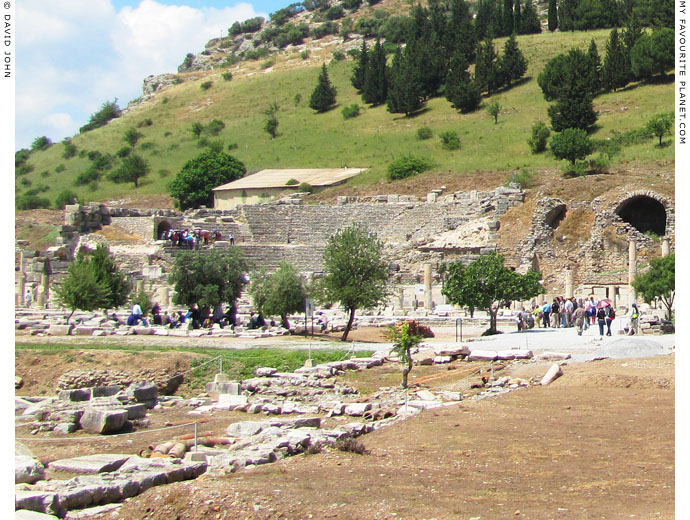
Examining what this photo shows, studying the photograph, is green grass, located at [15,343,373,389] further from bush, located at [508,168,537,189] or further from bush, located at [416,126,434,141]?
bush, located at [416,126,434,141]

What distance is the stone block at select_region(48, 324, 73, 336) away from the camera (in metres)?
30.7

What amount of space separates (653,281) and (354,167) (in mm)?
37356

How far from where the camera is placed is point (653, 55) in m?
66.3

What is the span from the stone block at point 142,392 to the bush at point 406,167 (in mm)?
39476

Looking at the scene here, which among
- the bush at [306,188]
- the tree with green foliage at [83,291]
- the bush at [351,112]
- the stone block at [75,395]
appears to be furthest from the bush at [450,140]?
the stone block at [75,395]

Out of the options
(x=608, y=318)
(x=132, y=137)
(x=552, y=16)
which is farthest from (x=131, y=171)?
(x=608, y=318)

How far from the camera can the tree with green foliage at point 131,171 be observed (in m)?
72.4

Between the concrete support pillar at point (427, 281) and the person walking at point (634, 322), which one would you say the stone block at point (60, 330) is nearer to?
the concrete support pillar at point (427, 281)

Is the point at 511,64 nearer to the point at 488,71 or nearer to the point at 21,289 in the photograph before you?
the point at 488,71

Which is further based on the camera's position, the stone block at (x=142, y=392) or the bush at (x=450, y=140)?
the bush at (x=450, y=140)

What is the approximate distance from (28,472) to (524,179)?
137 ft

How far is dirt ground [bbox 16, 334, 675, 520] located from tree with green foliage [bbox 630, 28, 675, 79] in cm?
A: 5143

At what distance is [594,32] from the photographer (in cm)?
8850
